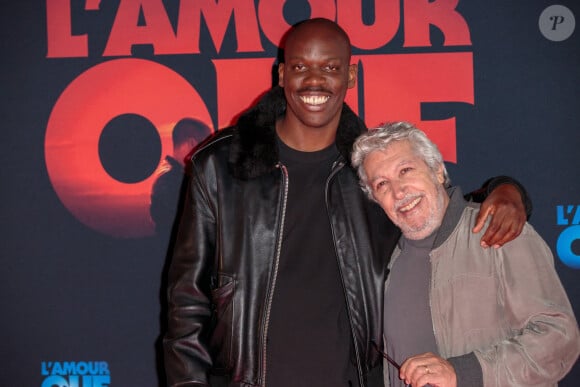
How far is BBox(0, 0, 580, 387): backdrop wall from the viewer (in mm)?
3178

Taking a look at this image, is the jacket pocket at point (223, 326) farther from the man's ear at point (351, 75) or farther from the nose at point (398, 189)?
the man's ear at point (351, 75)

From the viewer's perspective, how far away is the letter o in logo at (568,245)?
125 inches

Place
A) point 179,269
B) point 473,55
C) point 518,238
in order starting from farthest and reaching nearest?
point 473,55 < point 179,269 < point 518,238

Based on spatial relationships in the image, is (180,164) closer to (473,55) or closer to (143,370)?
(143,370)

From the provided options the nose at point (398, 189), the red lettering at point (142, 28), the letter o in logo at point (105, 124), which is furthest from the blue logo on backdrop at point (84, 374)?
the nose at point (398, 189)

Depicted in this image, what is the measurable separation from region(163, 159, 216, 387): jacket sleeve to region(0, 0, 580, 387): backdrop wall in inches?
49.4

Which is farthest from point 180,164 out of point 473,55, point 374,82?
point 473,55

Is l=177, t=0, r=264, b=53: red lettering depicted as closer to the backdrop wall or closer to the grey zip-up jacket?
the backdrop wall

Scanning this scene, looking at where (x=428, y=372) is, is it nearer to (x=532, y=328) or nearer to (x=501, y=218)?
(x=532, y=328)

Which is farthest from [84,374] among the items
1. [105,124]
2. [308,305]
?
[308,305]

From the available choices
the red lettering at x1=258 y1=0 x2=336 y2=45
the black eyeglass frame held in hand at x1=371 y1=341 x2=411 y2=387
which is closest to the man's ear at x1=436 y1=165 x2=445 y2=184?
the black eyeglass frame held in hand at x1=371 y1=341 x2=411 y2=387

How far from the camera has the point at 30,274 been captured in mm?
3246

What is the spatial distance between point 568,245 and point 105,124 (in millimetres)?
2668

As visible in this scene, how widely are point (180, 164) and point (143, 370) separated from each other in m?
1.18
